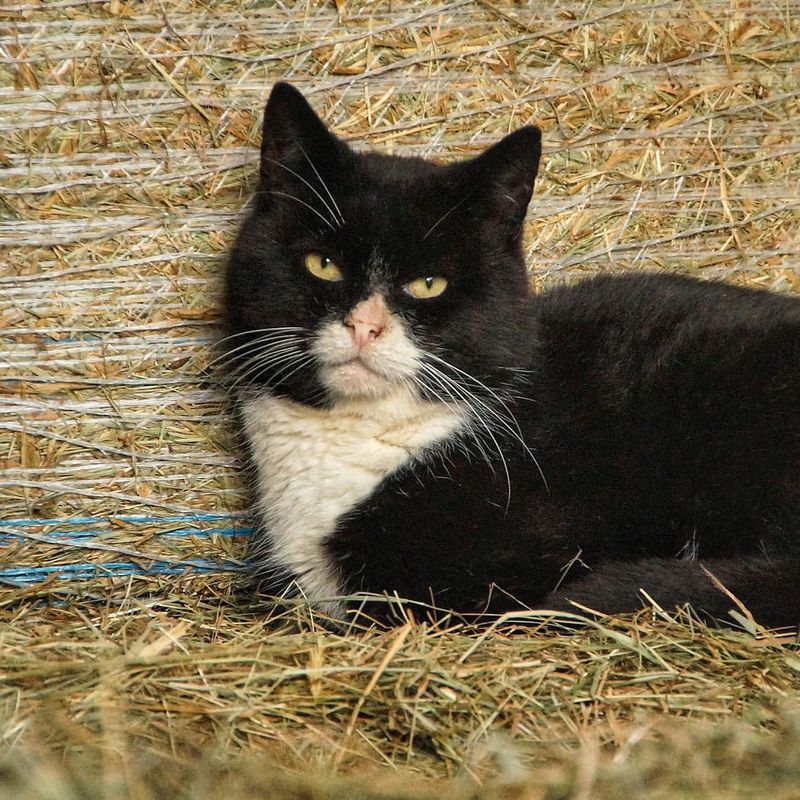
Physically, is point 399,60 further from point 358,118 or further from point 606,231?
point 606,231

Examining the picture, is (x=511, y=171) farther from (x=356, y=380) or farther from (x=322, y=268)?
(x=356, y=380)

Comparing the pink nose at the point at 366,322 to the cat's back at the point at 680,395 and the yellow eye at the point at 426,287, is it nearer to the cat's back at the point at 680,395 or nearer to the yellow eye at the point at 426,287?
the yellow eye at the point at 426,287

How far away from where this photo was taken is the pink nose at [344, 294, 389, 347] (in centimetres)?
182

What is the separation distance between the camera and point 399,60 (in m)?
2.14

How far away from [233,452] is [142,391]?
0.26 meters

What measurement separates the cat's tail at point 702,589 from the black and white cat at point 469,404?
1 cm

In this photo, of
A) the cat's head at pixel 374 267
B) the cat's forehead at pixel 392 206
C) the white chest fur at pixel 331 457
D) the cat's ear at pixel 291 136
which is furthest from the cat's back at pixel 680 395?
the cat's ear at pixel 291 136

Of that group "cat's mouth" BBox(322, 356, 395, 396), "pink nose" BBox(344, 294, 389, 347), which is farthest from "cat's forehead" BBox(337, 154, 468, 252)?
"cat's mouth" BBox(322, 356, 395, 396)

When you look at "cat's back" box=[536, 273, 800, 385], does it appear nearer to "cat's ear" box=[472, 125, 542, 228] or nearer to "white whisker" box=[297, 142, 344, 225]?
"cat's ear" box=[472, 125, 542, 228]

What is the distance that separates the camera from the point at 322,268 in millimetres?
1938

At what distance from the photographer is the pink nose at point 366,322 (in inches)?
71.6

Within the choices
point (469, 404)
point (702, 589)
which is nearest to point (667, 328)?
point (469, 404)

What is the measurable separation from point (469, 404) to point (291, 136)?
0.67 m

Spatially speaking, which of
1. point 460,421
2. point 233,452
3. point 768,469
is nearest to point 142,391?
point 233,452
